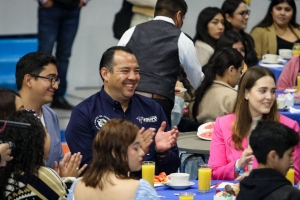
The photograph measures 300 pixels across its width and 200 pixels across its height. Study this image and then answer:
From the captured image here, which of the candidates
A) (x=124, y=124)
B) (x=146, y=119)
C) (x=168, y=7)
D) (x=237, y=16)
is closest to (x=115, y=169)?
(x=124, y=124)

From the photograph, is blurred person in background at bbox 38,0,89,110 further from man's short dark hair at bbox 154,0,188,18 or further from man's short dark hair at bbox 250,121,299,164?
man's short dark hair at bbox 250,121,299,164

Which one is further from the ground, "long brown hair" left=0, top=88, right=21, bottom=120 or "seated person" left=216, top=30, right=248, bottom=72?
"long brown hair" left=0, top=88, right=21, bottom=120

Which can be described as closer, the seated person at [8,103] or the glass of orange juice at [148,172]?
the seated person at [8,103]

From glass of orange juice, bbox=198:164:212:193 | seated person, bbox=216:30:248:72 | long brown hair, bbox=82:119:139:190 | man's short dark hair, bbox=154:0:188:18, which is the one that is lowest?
glass of orange juice, bbox=198:164:212:193

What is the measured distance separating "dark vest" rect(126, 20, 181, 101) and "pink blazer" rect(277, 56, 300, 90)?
1.96 m

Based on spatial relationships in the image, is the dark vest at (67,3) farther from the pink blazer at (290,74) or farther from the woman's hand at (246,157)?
the woman's hand at (246,157)

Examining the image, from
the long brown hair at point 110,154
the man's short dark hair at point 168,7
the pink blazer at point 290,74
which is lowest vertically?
the pink blazer at point 290,74

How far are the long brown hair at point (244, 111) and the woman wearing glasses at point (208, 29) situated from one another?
344cm

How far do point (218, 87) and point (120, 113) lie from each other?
5.75ft

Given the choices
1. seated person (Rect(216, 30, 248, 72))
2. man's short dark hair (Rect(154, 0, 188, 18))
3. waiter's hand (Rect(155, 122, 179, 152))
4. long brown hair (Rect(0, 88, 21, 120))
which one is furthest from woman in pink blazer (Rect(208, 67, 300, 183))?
seated person (Rect(216, 30, 248, 72))

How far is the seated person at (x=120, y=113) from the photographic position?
500 centimetres

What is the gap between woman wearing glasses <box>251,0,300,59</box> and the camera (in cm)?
988

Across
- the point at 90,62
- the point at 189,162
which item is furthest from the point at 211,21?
the point at 189,162

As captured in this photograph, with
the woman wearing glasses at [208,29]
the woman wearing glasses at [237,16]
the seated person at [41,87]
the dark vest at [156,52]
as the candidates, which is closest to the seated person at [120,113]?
the seated person at [41,87]
